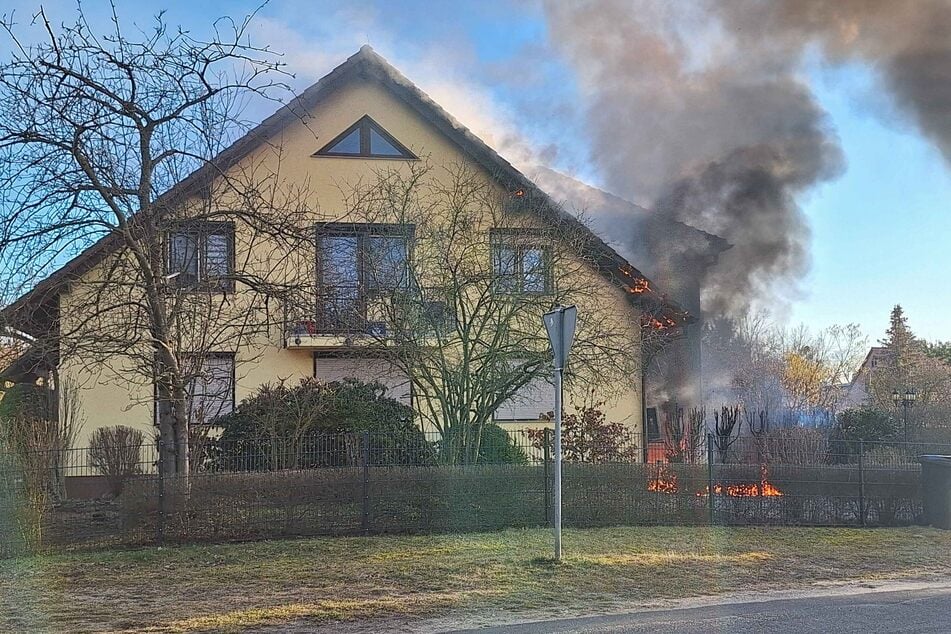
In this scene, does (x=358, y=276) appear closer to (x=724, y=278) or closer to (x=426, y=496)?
(x=426, y=496)

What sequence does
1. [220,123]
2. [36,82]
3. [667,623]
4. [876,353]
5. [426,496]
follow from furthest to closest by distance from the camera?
1. [876,353]
2. [426,496]
3. [220,123]
4. [36,82]
5. [667,623]

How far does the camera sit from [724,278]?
64.2 ft

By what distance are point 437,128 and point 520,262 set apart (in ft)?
19.6

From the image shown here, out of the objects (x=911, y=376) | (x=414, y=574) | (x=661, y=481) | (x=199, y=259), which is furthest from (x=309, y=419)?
(x=911, y=376)

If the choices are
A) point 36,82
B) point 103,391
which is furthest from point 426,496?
point 103,391

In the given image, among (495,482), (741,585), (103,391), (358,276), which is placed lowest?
(741,585)

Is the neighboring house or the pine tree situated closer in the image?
the pine tree

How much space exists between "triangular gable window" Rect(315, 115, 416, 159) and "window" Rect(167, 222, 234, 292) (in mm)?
6954

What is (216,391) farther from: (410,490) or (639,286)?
(639,286)

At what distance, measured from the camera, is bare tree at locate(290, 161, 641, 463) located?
13.0m

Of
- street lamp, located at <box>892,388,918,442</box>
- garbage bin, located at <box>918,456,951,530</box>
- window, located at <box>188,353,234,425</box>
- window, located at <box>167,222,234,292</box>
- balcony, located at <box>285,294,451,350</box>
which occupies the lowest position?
garbage bin, located at <box>918,456,951,530</box>

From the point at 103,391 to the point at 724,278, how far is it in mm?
12374

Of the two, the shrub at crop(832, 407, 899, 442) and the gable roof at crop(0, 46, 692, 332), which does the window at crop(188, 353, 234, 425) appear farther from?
the shrub at crop(832, 407, 899, 442)

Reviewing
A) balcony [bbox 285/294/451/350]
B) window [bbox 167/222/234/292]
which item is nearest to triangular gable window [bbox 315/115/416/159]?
balcony [bbox 285/294/451/350]
